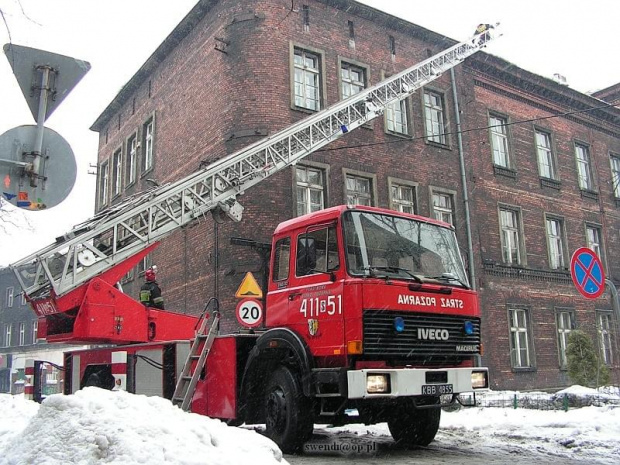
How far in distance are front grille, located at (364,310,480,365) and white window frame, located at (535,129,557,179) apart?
54.6 feet

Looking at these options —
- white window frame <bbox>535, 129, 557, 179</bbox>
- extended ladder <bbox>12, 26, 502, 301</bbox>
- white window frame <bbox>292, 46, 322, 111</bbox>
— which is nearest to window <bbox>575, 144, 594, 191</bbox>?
white window frame <bbox>535, 129, 557, 179</bbox>

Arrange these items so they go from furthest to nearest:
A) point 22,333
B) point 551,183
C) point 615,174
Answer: point 22,333 → point 615,174 → point 551,183

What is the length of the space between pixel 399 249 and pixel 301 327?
1.47m

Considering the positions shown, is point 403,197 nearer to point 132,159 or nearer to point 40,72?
point 132,159

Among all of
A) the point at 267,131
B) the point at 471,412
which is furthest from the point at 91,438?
the point at 267,131

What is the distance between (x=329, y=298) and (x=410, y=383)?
1.27 metres

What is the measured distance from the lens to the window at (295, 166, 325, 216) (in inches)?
615

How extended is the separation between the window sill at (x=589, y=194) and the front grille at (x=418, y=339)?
718 inches

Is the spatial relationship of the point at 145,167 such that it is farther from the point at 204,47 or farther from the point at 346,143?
the point at 346,143

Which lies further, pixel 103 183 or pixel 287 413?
pixel 103 183

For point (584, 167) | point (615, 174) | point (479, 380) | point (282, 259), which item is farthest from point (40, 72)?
point (615, 174)

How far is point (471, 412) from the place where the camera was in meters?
10.8

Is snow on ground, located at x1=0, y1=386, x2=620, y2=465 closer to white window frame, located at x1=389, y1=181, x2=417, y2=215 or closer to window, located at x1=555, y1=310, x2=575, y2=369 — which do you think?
white window frame, located at x1=389, y1=181, x2=417, y2=215

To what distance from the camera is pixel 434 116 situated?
19.7 m
